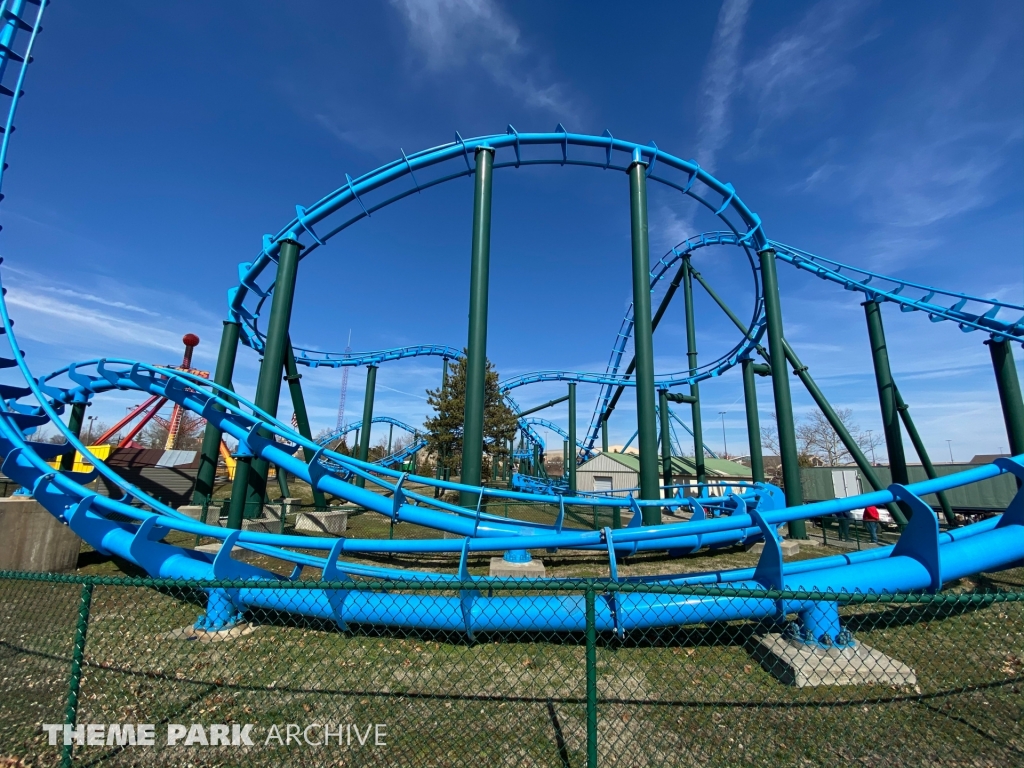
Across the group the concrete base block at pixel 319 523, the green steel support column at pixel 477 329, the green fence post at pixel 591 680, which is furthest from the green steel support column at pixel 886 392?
the concrete base block at pixel 319 523

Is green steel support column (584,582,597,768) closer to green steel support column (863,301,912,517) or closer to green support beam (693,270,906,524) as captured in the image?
green support beam (693,270,906,524)

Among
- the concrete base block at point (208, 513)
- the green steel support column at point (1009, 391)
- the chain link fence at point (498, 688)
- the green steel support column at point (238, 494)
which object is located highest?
the green steel support column at point (1009, 391)

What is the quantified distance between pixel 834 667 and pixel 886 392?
424 inches

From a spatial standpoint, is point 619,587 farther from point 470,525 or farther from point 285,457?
point 285,457

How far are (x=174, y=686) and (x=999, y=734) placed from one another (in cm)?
623

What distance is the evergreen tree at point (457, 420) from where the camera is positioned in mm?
24234

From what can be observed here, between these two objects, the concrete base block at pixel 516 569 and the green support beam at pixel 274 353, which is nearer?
→ the concrete base block at pixel 516 569

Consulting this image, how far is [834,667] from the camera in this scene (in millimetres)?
4023

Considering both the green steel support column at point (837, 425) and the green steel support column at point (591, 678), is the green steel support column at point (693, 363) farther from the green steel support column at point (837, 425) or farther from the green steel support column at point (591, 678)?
the green steel support column at point (591, 678)

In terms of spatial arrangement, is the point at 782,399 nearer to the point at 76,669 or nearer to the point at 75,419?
the point at 76,669

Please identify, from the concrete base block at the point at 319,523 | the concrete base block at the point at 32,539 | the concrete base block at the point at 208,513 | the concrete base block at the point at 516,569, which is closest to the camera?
the concrete base block at the point at 516,569

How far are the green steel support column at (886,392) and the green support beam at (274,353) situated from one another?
14.4 meters

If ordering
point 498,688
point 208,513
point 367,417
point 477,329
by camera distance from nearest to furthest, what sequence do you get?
point 498,688 < point 477,329 < point 208,513 < point 367,417

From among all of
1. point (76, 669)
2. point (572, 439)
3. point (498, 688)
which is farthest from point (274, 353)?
point (572, 439)
